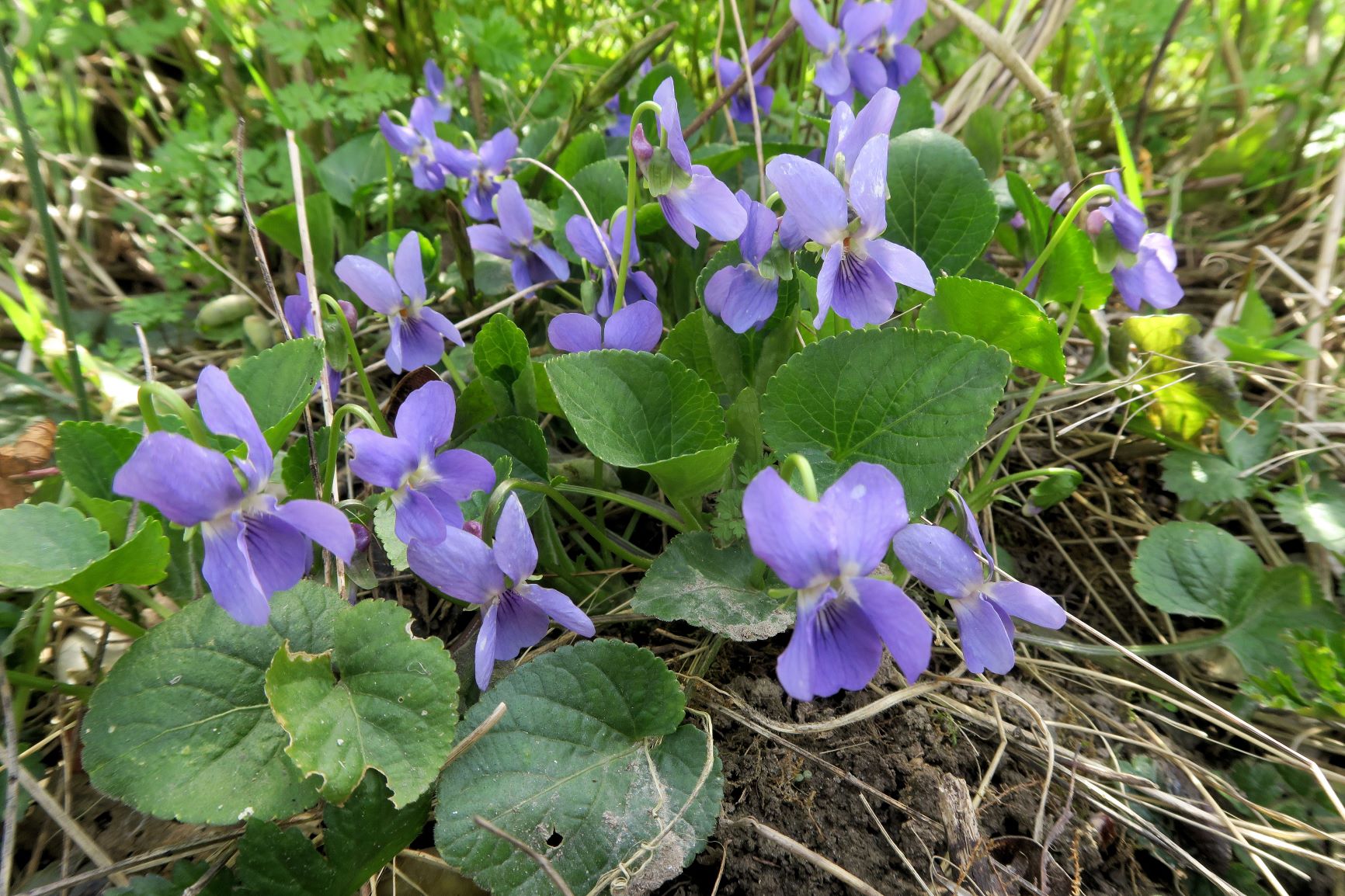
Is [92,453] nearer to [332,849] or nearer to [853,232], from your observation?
[332,849]

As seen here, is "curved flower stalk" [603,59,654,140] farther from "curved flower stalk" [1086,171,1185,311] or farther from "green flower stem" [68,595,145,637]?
"green flower stem" [68,595,145,637]

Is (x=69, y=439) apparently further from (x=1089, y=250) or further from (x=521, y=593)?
(x=1089, y=250)

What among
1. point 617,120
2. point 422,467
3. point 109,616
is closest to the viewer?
point 422,467

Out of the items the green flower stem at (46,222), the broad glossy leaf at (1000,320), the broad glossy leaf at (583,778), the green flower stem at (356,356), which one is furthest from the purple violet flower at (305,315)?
the broad glossy leaf at (1000,320)

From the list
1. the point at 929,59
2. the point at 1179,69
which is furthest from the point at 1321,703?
the point at 1179,69

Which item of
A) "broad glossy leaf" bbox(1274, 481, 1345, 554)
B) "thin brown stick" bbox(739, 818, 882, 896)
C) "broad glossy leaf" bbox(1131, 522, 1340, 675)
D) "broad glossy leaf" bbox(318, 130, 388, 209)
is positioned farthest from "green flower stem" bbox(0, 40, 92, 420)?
"broad glossy leaf" bbox(1274, 481, 1345, 554)

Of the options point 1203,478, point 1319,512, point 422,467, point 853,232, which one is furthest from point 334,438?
point 1319,512
